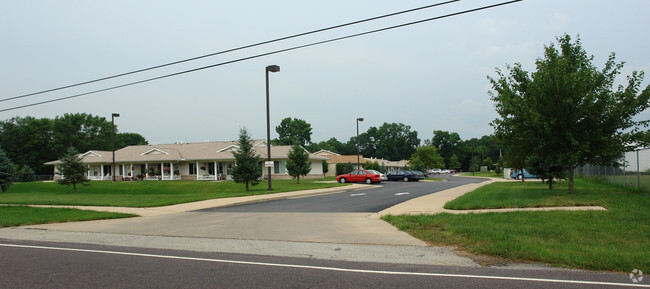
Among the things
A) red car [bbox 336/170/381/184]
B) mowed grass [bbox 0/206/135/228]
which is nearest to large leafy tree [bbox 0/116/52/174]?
red car [bbox 336/170/381/184]

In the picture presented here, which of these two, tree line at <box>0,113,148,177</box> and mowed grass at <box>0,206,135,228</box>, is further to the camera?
tree line at <box>0,113,148,177</box>

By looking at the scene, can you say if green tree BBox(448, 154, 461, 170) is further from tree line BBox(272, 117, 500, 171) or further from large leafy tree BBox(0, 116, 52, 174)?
large leafy tree BBox(0, 116, 52, 174)

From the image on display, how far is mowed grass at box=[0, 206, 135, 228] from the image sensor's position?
1380cm

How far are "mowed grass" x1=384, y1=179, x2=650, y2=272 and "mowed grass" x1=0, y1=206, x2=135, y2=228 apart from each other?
1027 centimetres

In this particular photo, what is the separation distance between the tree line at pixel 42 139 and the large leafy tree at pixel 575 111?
74.5 m

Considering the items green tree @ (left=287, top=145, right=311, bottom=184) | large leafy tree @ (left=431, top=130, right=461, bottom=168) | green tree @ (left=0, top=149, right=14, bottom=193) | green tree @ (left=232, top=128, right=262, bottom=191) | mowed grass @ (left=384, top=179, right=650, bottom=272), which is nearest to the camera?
mowed grass @ (left=384, top=179, right=650, bottom=272)

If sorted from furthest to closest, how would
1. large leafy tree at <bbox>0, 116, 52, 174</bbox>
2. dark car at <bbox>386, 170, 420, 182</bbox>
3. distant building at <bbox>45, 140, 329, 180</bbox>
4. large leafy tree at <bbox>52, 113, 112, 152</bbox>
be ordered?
large leafy tree at <bbox>52, 113, 112, 152</bbox> < large leafy tree at <bbox>0, 116, 52, 174</bbox> < distant building at <bbox>45, 140, 329, 180</bbox> < dark car at <bbox>386, 170, 420, 182</bbox>

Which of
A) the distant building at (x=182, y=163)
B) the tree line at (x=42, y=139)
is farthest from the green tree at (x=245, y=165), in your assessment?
the tree line at (x=42, y=139)

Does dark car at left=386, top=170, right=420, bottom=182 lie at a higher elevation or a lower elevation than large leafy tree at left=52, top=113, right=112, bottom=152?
lower

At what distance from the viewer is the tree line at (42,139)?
2872 inches

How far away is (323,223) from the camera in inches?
484

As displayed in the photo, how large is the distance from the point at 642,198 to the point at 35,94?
86.0 ft

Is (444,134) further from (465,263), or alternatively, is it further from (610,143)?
(465,263)

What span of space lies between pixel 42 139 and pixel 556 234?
85.2 metres
